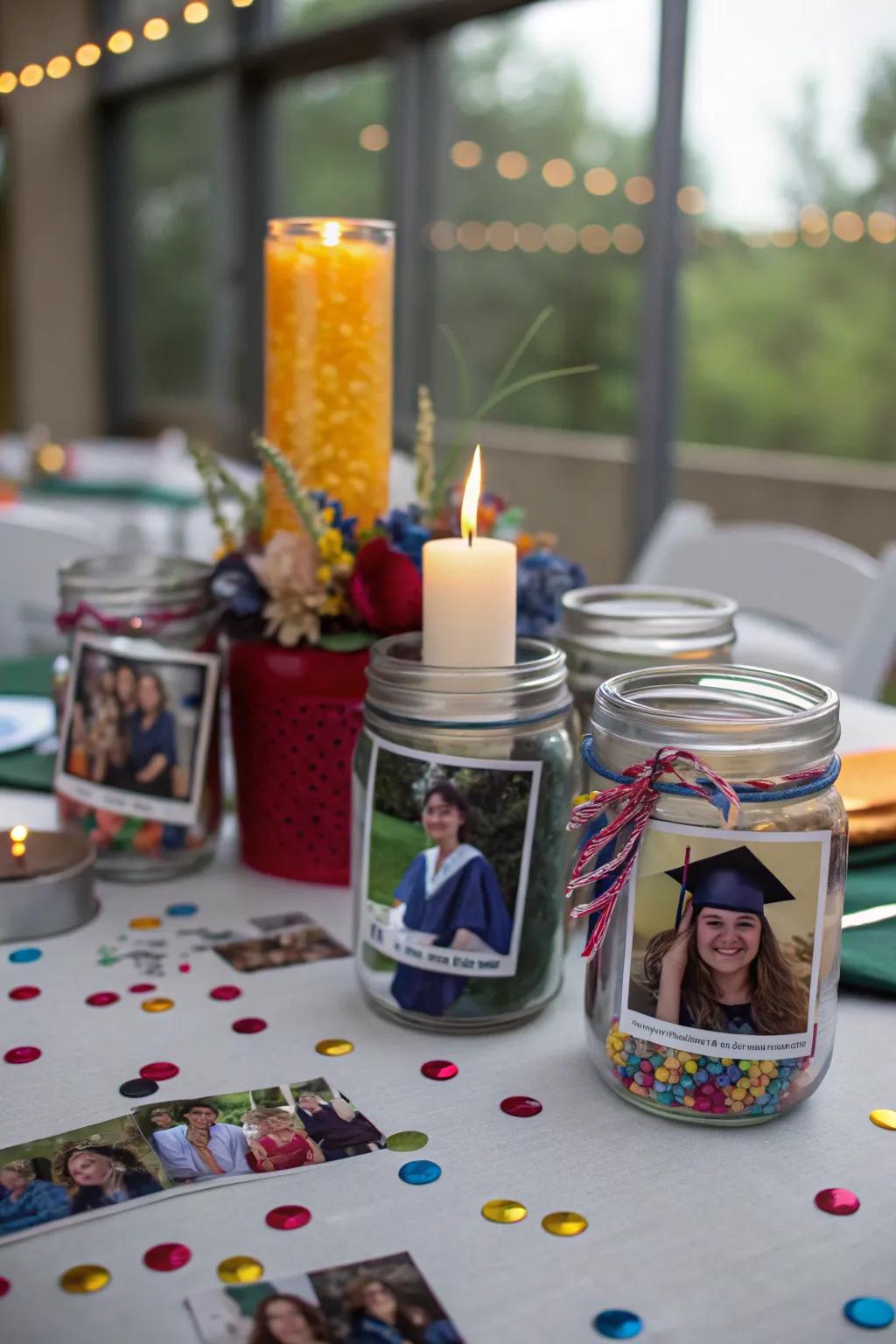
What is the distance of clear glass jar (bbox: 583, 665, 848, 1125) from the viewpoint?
1.82 feet

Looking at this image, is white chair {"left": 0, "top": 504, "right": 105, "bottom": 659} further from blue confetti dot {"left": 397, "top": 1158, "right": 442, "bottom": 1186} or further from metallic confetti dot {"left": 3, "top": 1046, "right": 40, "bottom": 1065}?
blue confetti dot {"left": 397, "top": 1158, "right": 442, "bottom": 1186}

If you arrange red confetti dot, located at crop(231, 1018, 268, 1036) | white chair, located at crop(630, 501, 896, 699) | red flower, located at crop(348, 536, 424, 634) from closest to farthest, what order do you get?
red confetti dot, located at crop(231, 1018, 268, 1036), red flower, located at crop(348, 536, 424, 634), white chair, located at crop(630, 501, 896, 699)

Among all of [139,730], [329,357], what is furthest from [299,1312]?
[329,357]

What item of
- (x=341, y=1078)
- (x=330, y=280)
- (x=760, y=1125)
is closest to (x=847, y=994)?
(x=760, y=1125)

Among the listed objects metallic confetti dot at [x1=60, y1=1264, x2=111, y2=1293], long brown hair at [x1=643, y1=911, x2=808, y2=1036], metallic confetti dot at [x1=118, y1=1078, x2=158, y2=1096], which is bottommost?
metallic confetti dot at [x1=60, y1=1264, x2=111, y2=1293]

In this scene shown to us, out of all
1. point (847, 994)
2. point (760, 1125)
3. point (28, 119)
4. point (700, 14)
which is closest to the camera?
point (760, 1125)

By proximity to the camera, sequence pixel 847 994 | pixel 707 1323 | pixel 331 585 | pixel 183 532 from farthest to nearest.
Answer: pixel 183 532 < pixel 331 585 < pixel 847 994 < pixel 707 1323

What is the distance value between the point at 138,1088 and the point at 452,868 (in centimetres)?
17

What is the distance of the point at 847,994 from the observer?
70 cm

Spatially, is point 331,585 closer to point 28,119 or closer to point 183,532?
point 183,532

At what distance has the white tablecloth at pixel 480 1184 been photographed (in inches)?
17.9

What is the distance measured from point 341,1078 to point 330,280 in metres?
0.50

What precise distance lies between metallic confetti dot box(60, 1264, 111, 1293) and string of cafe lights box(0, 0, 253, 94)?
0.68m

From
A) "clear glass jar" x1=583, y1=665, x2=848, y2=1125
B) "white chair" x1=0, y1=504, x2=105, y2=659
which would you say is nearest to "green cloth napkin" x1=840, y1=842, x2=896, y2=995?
"clear glass jar" x1=583, y1=665, x2=848, y2=1125
